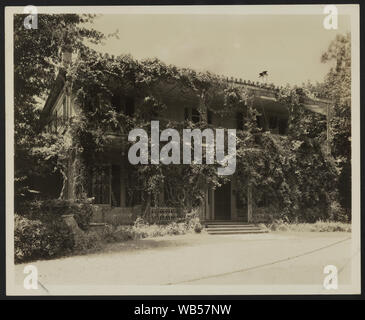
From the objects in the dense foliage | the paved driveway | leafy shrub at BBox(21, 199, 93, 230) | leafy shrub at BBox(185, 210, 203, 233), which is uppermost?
the dense foliage

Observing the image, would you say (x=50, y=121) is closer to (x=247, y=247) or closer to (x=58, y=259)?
(x=58, y=259)

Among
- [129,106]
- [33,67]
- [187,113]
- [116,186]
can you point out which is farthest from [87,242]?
[187,113]

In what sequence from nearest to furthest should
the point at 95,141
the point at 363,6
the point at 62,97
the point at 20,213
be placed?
1. the point at 363,6
2. the point at 20,213
3. the point at 95,141
4. the point at 62,97

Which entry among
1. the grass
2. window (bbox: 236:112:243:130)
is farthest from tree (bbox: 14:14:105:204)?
the grass

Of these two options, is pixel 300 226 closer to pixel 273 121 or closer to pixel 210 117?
pixel 273 121

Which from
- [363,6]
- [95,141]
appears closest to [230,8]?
[363,6]

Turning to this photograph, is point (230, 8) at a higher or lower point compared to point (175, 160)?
higher

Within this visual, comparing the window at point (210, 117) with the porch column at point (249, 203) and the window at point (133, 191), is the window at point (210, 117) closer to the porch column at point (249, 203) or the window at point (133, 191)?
the porch column at point (249, 203)

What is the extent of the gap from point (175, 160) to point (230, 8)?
17.6 feet

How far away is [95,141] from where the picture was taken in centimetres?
1232

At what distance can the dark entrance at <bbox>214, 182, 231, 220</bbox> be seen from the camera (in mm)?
15961

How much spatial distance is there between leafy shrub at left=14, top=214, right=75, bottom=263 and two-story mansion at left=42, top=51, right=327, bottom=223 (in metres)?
1.73

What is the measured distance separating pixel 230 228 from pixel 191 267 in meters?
4.48

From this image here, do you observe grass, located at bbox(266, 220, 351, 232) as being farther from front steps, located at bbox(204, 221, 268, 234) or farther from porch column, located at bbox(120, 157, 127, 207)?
porch column, located at bbox(120, 157, 127, 207)
